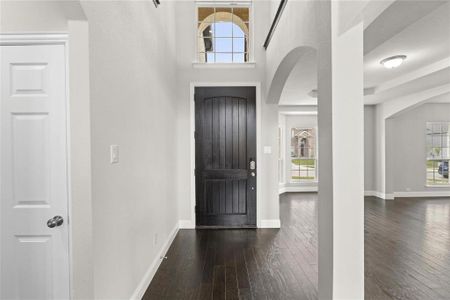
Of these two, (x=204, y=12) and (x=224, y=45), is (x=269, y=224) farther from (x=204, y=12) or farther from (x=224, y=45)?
(x=204, y=12)

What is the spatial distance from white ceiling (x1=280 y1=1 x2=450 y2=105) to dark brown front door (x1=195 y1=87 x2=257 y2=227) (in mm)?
1134

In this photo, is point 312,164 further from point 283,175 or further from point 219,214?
point 219,214

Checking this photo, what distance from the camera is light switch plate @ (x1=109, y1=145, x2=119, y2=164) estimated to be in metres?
1.62

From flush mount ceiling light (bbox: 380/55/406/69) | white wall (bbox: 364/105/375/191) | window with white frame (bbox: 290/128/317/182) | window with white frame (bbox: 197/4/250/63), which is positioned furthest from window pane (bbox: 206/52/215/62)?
white wall (bbox: 364/105/375/191)

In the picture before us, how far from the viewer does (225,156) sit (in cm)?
405

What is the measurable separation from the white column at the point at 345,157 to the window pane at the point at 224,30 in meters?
3.01

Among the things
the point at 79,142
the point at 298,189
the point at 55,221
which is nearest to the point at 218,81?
the point at 79,142

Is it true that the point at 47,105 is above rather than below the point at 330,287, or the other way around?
above

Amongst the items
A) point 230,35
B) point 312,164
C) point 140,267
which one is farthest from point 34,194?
point 312,164

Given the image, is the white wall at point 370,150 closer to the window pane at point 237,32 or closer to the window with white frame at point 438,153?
the window with white frame at point 438,153

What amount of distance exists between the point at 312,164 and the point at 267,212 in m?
4.20

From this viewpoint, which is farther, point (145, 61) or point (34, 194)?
point (145, 61)

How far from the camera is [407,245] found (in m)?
3.28

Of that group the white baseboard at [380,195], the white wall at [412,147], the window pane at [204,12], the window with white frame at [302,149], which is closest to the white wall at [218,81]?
the window pane at [204,12]
